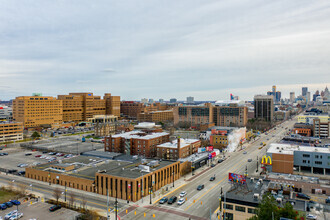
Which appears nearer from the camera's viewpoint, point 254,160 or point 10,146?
point 254,160

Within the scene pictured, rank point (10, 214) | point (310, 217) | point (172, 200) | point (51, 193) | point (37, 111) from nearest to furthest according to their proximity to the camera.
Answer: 1. point (310, 217)
2. point (10, 214)
3. point (172, 200)
4. point (51, 193)
5. point (37, 111)

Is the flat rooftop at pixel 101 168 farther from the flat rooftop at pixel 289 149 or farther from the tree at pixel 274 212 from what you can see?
the flat rooftop at pixel 289 149

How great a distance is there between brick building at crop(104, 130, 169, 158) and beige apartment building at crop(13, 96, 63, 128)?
10548 centimetres

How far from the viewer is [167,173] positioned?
59.0 metres

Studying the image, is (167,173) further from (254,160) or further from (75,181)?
(254,160)

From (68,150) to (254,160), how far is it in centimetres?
7407

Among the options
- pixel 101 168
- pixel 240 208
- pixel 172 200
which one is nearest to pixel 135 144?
pixel 101 168

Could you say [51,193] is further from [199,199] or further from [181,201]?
[199,199]

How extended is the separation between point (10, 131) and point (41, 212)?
326 ft

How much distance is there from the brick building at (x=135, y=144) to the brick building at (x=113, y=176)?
1851 cm

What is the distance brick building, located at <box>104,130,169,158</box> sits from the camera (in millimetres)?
84062

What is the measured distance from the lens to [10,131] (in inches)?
4875

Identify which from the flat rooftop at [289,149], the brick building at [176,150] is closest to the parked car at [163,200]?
the brick building at [176,150]

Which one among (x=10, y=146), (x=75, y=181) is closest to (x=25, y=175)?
(x=75, y=181)
